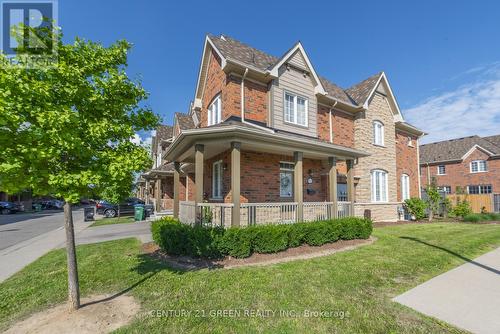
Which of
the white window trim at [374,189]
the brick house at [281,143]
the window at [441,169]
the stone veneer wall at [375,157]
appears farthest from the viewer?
the window at [441,169]

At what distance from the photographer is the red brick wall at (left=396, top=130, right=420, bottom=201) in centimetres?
1836

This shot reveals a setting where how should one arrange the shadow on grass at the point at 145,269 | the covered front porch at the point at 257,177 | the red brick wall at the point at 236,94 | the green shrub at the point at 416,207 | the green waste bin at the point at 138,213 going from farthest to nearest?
the green waste bin at the point at 138,213 → the green shrub at the point at 416,207 → the red brick wall at the point at 236,94 → the covered front porch at the point at 257,177 → the shadow on grass at the point at 145,269

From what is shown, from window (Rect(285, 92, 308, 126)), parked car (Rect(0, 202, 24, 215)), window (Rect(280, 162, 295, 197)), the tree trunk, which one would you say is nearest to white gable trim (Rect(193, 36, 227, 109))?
window (Rect(285, 92, 308, 126))

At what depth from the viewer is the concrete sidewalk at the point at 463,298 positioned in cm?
391

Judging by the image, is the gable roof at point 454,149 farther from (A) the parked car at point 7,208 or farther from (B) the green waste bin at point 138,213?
(A) the parked car at point 7,208

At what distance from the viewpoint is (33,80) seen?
352 cm

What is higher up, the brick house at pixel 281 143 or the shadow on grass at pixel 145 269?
the brick house at pixel 281 143

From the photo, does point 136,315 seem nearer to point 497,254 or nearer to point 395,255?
point 395,255

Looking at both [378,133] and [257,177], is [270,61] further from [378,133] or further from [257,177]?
[378,133]

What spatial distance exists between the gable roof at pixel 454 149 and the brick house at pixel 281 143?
1832 centimetres

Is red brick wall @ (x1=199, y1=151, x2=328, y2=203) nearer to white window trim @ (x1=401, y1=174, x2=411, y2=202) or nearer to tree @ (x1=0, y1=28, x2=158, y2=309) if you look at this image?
tree @ (x1=0, y1=28, x2=158, y2=309)

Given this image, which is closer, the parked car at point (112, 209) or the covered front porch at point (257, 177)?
the covered front porch at point (257, 177)

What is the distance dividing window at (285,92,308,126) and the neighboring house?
21713mm

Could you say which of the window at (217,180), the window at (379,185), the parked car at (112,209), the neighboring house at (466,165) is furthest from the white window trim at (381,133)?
the parked car at (112,209)
